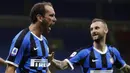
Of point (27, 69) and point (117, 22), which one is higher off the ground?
point (27, 69)

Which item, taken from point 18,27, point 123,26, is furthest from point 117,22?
point 18,27

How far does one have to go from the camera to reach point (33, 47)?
3.61 m

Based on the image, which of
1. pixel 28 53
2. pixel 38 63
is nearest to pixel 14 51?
pixel 28 53

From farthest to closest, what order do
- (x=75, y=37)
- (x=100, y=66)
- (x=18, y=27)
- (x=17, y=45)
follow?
(x=75, y=37)
(x=18, y=27)
(x=100, y=66)
(x=17, y=45)

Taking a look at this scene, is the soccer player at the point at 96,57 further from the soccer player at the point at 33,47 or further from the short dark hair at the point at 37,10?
the short dark hair at the point at 37,10

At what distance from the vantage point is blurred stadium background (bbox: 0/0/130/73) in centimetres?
895

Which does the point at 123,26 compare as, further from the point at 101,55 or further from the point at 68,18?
the point at 101,55

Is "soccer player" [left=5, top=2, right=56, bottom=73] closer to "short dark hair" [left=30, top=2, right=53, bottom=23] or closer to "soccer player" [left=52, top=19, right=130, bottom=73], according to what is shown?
"short dark hair" [left=30, top=2, right=53, bottom=23]

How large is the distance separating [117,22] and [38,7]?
5.71m

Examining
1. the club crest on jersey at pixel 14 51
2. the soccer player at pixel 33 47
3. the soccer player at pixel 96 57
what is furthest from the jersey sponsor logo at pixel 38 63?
the soccer player at pixel 96 57

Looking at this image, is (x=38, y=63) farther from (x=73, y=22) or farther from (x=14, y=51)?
(x=73, y=22)

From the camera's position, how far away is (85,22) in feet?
29.8

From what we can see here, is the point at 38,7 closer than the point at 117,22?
Yes

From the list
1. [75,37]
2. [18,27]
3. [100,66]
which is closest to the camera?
[100,66]
